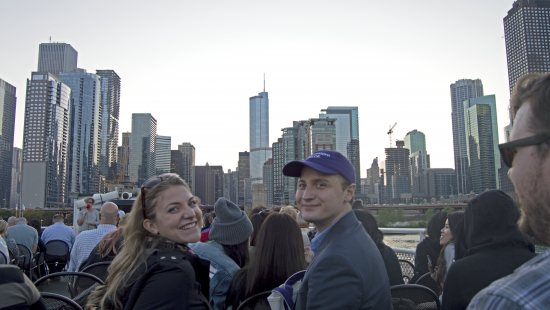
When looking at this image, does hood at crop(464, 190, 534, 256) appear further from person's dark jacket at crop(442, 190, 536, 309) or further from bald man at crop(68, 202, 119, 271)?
bald man at crop(68, 202, 119, 271)

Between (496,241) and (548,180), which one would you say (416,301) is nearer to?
(496,241)

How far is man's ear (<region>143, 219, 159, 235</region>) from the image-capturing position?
Result: 7.91 feet

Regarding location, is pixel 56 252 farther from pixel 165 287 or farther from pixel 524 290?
pixel 524 290

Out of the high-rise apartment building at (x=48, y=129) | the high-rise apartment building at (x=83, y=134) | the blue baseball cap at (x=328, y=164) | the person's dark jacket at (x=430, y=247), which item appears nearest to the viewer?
the blue baseball cap at (x=328, y=164)

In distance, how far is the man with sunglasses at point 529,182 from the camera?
2.81 ft

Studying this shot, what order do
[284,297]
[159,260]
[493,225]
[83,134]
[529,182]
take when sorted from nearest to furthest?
[529,182] < [159,260] < [284,297] < [493,225] < [83,134]

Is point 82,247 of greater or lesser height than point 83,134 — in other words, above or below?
below

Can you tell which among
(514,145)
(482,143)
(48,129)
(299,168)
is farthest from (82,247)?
(482,143)

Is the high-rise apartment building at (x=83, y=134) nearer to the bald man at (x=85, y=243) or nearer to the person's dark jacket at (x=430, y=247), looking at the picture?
the bald man at (x=85, y=243)

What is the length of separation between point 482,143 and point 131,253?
209m

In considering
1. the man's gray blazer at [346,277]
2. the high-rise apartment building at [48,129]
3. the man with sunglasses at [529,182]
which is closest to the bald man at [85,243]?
the man's gray blazer at [346,277]

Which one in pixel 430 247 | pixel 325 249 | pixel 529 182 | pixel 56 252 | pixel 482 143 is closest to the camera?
pixel 529 182

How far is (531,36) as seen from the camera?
150 meters

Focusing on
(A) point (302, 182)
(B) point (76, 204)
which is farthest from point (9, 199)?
(A) point (302, 182)
